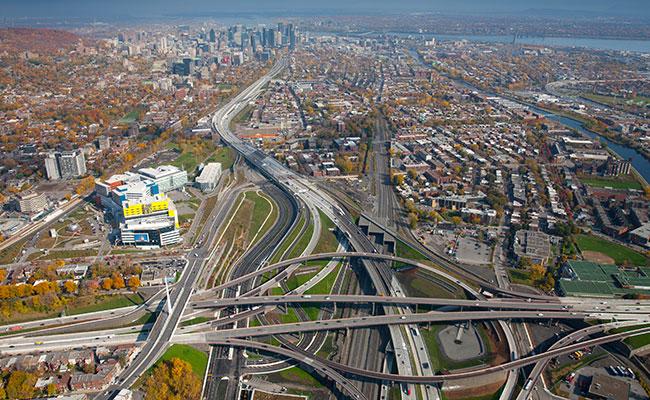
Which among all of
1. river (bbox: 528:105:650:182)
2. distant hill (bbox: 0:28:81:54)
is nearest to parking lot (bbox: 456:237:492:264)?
river (bbox: 528:105:650:182)

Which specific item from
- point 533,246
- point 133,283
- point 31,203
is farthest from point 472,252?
point 31,203

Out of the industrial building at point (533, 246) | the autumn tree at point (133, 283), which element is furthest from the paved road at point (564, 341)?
the autumn tree at point (133, 283)

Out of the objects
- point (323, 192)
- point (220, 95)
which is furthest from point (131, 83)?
point (323, 192)

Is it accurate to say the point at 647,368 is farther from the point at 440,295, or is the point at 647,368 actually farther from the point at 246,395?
the point at 246,395

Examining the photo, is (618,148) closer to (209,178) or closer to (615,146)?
(615,146)

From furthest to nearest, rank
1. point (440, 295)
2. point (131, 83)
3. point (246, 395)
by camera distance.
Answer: point (131, 83)
point (440, 295)
point (246, 395)
